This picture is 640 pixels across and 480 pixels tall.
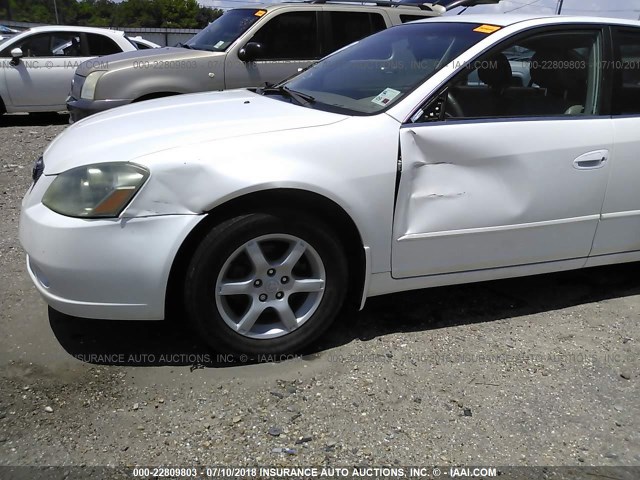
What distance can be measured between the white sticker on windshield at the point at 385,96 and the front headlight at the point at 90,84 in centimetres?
410

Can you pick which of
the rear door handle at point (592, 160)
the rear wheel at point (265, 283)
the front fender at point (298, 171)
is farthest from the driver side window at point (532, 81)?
the rear wheel at point (265, 283)

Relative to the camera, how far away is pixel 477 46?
303cm

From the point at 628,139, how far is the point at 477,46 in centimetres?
102

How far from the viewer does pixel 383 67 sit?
3.36m

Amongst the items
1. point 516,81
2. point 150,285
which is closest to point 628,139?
point 516,81

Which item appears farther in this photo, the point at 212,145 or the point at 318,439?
the point at 212,145

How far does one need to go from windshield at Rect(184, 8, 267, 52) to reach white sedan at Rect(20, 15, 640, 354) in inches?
136

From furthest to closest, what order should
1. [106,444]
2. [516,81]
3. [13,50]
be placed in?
1. [13,50]
2. [516,81]
3. [106,444]

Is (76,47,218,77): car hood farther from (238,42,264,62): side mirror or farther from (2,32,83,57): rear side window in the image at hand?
(2,32,83,57): rear side window

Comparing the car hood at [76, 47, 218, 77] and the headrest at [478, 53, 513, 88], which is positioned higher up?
the headrest at [478, 53, 513, 88]

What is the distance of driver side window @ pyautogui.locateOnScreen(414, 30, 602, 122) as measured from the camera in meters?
2.98

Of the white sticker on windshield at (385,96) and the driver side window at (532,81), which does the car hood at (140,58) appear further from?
the driver side window at (532,81)

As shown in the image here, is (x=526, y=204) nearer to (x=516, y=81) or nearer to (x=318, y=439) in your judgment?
(x=516, y=81)

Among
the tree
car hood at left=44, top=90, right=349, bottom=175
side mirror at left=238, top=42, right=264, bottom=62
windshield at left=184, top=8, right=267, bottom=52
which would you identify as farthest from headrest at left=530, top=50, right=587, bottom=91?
the tree
